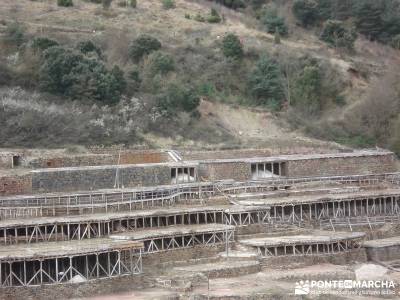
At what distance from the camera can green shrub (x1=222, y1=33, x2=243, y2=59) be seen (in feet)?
237

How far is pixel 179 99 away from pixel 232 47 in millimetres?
11507

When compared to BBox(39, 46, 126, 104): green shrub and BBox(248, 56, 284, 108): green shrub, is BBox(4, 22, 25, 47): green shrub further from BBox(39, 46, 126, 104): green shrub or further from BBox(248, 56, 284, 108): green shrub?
BBox(248, 56, 284, 108): green shrub

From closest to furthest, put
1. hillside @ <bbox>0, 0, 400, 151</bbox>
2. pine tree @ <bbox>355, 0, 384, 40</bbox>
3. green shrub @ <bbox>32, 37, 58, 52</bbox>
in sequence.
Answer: hillside @ <bbox>0, 0, 400, 151</bbox> < green shrub @ <bbox>32, 37, 58, 52</bbox> < pine tree @ <bbox>355, 0, 384, 40</bbox>

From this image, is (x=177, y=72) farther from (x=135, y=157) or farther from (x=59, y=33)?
(x=135, y=157)

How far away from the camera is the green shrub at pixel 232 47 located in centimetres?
7238

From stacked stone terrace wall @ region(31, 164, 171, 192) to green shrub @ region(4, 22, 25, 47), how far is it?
19712 millimetres

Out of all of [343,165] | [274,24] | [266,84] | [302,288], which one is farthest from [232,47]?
[302,288]

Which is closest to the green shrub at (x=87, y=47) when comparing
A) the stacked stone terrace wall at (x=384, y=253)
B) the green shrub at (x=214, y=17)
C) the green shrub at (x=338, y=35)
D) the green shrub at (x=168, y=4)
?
the green shrub at (x=214, y=17)

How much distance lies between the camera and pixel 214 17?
267 ft

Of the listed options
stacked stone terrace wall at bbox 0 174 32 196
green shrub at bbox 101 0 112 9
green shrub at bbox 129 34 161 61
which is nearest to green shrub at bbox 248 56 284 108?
Result: green shrub at bbox 129 34 161 61

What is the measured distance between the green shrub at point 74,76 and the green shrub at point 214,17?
23027mm

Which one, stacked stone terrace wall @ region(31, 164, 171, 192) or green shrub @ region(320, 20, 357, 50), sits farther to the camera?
green shrub @ region(320, 20, 357, 50)

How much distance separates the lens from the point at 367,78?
75688mm

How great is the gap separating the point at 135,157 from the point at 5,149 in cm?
827
